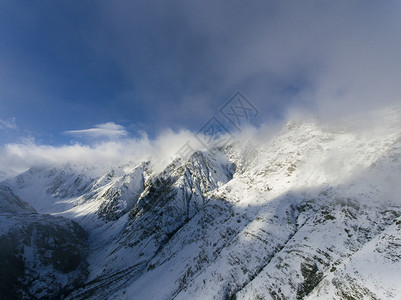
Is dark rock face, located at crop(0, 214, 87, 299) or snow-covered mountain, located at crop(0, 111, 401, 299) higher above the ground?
dark rock face, located at crop(0, 214, 87, 299)

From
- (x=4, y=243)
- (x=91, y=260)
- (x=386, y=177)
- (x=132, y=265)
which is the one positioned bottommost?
(x=386, y=177)

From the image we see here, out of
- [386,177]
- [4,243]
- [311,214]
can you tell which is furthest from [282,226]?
[4,243]

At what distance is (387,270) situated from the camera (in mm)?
39000

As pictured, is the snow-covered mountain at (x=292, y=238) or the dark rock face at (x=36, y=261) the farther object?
the dark rock face at (x=36, y=261)

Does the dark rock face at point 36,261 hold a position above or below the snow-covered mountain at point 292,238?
above

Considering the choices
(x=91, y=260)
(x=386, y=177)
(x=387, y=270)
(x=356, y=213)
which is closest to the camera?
(x=387, y=270)

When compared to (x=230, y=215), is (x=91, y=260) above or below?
above

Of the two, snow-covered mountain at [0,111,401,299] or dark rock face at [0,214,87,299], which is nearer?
snow-covered mountain at [0,111,401,299]

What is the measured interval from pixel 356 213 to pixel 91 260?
173539mm

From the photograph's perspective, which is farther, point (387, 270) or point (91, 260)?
point (91, 260)

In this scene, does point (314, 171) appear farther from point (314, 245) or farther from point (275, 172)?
point (314, 245)

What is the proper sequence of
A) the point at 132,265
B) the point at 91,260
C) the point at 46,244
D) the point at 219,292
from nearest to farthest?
the point at 219,292, the point at 132,265, the point at 46,244, the point at 91,260

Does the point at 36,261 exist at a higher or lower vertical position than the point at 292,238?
higher

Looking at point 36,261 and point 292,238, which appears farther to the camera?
point 36,261
